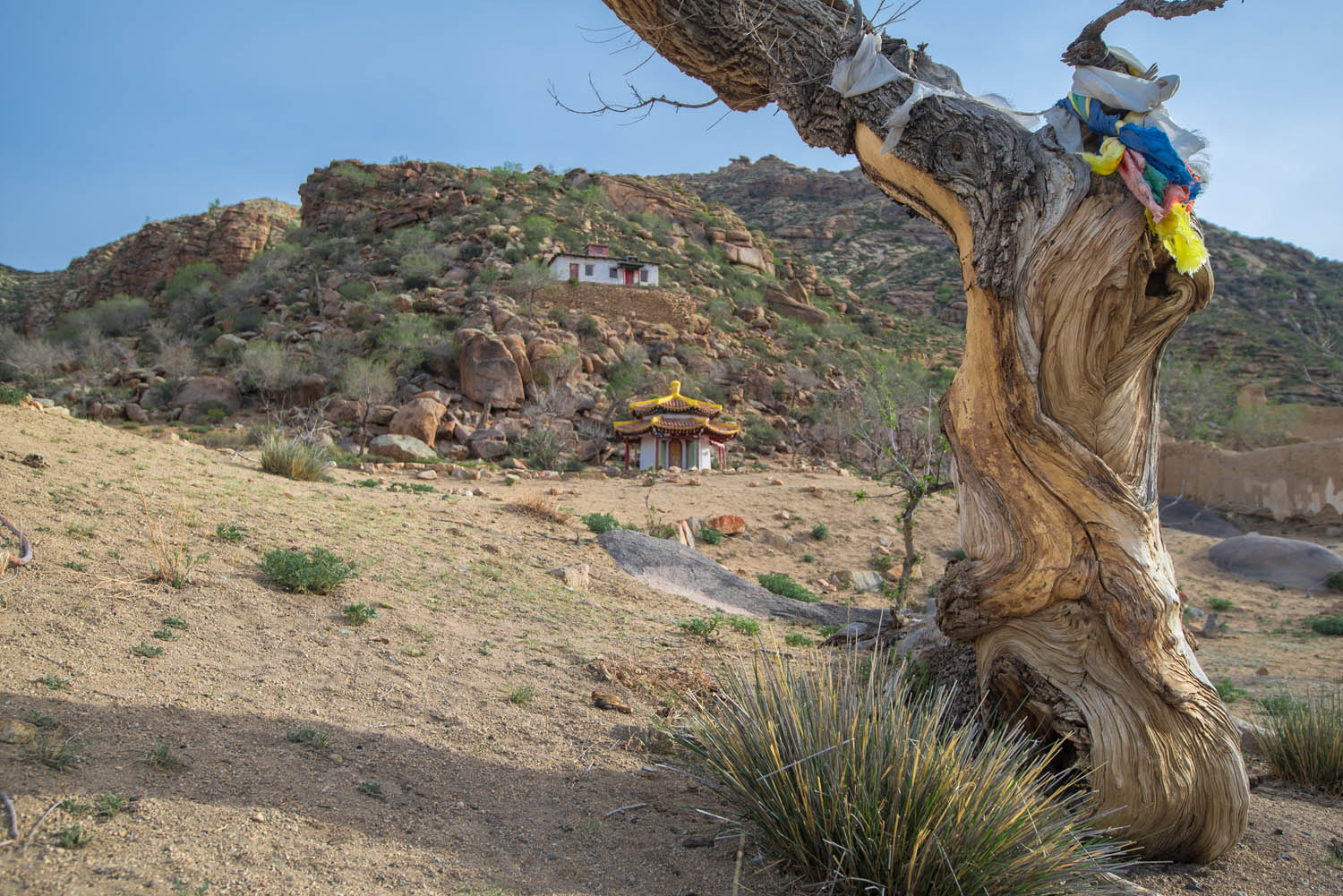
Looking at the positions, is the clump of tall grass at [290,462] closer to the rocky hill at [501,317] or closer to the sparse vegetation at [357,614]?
the sparse vegetation at [357,614]

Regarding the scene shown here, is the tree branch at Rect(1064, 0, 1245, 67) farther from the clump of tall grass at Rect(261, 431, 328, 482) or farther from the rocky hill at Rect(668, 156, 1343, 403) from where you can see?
the clump of tall grass at Rect(261, 431, 328, 482)

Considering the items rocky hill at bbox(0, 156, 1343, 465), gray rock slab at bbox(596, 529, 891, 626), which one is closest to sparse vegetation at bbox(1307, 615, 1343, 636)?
gray rock slab at bbox(596, 529, 891, 626)

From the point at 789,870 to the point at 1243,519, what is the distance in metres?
22.6

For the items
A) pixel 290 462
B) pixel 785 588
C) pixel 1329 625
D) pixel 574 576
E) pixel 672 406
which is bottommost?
pixel 1329 625

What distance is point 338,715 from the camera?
4.13 meters

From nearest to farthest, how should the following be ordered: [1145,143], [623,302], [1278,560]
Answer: [1145,143]
[1278,560]
[623,302]

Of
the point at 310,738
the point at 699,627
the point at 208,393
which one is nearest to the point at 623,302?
the point at 208,393

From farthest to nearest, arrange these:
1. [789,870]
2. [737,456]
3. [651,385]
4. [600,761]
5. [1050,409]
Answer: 1. [651,385]
2. [737,456]
3. [600,761]
4. [1050,409]
5. [789,870]

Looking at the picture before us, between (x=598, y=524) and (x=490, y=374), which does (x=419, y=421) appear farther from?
(x=598, y=524)

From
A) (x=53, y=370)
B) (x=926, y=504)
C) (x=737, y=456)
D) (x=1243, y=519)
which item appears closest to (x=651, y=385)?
(x=737, y=456)

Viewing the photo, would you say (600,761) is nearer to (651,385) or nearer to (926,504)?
(926,504)

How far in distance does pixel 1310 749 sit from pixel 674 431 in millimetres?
23881

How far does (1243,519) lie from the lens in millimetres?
20453

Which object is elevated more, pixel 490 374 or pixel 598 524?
pixel 490 374
